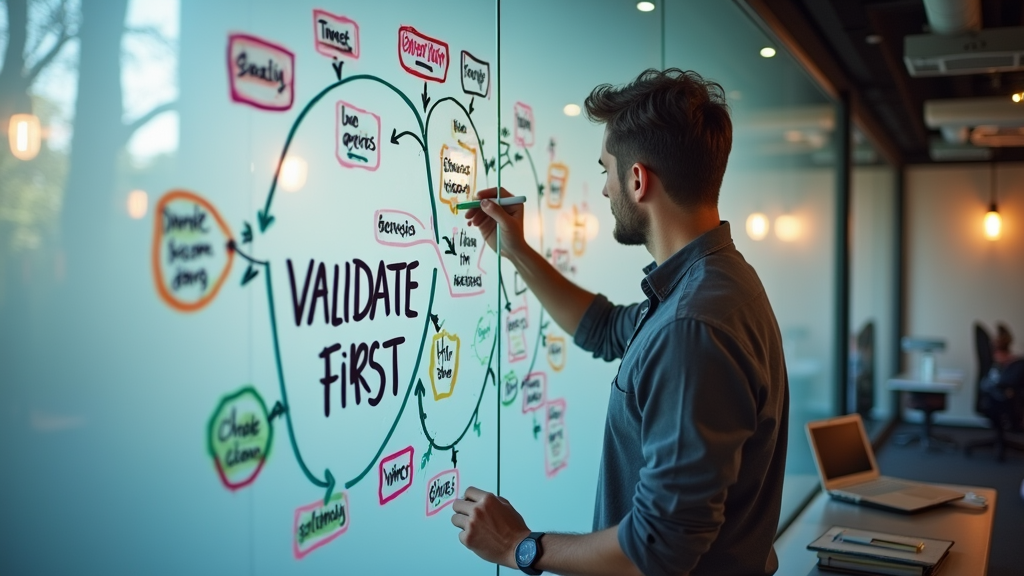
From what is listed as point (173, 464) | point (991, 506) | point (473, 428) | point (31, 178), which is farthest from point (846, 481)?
point (31, 178)

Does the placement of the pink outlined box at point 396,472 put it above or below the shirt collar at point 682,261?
below

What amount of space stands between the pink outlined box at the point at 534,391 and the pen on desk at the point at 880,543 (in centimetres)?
121

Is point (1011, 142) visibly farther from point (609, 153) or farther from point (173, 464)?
point (173, 464)

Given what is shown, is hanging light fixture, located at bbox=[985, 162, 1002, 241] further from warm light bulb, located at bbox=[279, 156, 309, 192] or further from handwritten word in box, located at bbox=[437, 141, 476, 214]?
warm light bulb, located at bbox=[279, 156, 309, 192]

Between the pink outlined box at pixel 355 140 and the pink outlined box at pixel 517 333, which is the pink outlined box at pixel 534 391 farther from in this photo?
the pink outlined box at pixel 355 140

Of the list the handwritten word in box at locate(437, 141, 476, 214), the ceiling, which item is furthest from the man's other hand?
the ceiling

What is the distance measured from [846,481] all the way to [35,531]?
333 cm

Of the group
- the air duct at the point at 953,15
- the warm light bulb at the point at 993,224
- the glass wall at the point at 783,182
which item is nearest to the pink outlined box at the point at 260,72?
the glass wall at the point at 783,182

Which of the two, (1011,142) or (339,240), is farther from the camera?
(1011,142)

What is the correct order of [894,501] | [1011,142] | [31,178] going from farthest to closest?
1. [1011,142]
2. [894,501]
3. [31,178]

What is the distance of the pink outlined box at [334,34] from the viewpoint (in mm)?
1307

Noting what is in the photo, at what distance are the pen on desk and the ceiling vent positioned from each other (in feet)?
8.59

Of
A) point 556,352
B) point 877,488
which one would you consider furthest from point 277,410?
point 877,488

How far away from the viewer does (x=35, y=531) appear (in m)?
0.94
